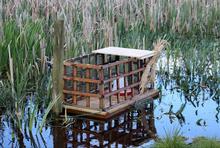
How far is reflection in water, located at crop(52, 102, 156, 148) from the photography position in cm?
655

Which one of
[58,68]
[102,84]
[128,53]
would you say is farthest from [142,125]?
[58,68]

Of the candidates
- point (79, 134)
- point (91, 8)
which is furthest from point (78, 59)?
point (91, 8)

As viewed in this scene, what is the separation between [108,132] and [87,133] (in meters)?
0.27

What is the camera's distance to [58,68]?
23.7ft

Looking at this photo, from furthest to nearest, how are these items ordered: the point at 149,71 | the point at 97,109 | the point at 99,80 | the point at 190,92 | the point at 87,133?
1. the point at 190,92
2. the point at 149,71
3. the point at 97,109
4. the point at 99,80
5. the point at 87,133

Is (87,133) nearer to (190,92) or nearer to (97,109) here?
(97,109)

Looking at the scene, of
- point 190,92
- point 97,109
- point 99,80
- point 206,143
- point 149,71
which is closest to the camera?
point 206,143

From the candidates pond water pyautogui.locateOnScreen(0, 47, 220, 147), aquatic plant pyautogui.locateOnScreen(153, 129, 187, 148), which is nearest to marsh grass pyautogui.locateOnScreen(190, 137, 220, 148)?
aquatic plant pyautogui.locateOnScreen(153, 129, 187, 148)

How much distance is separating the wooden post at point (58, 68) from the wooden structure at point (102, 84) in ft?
0.29

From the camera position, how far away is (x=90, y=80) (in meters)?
7.15

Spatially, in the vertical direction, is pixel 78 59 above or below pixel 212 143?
above

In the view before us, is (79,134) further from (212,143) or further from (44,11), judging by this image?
(44,11)

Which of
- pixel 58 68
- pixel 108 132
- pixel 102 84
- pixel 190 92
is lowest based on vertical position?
pixel 108 132

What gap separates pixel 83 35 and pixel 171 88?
1664mm
